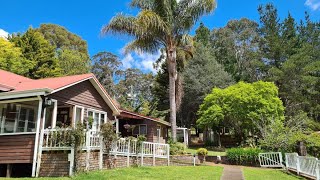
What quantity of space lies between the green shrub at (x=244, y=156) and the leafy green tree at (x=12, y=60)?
20.0 m

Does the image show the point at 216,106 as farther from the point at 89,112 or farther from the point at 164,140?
the point at 89,112

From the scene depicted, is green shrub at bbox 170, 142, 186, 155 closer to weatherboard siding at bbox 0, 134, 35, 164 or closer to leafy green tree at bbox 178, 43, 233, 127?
weatherboard siding at bbox 0, 134, 35, 164

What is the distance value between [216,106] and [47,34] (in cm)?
3476

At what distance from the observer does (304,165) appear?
46.1 feet

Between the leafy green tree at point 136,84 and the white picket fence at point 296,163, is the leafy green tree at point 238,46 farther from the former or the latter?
the white picket fence at point 296,163

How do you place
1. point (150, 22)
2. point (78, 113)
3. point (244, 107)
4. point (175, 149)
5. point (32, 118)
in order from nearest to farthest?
point (32, 118), point (78, 113), point (175, 149), point (150, 22), point (244, 107)

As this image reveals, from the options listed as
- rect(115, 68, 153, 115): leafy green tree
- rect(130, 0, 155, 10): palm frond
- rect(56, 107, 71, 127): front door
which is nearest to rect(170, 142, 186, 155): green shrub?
rect(56, 107, 71, 127): front door

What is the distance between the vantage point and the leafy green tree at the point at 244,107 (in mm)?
27875

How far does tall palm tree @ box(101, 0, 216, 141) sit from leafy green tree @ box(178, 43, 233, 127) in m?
13.0

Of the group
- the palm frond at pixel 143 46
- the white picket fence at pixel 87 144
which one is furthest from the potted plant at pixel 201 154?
the palm frond at pixel 143 46

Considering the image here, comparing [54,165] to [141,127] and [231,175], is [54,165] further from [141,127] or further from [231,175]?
[141,127]

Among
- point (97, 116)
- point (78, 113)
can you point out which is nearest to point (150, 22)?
point (97, 116)

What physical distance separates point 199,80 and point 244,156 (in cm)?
1753

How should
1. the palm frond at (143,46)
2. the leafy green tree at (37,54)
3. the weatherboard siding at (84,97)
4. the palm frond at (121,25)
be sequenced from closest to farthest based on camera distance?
the weatherboard siding at (84,97) < the palm frond at (121,25) < the palm frond at (143,46) < the leafy green tree at (37,54)
